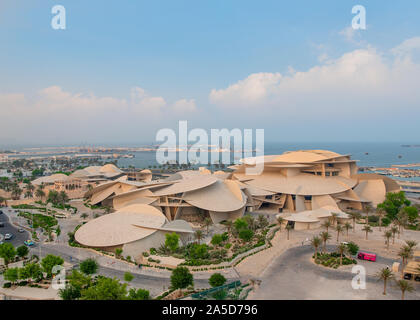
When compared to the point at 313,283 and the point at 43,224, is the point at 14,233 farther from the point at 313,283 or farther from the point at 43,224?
the point at 313,283

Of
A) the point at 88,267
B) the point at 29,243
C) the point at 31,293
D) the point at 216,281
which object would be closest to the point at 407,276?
the point at 216,281

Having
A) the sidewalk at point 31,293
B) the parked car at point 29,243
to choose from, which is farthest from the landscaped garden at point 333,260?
the parked car at point 29,243

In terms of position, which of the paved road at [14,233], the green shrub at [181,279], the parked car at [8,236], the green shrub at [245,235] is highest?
the green shrub at [181,279]

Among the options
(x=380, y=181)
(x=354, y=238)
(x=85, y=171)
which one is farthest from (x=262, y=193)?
(x=85, y=171)

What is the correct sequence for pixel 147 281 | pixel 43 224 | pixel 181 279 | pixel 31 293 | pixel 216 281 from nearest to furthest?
pixel 181 279, pixel 216 281, pixel 31 293, pixel 147 281, pixel 43 224

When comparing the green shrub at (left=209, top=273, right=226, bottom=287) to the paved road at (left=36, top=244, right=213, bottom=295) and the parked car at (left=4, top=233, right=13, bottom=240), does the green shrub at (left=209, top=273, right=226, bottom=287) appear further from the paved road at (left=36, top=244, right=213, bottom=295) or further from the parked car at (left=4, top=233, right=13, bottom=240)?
the parked car at (left=4, top=233, right=13, bottom=240)

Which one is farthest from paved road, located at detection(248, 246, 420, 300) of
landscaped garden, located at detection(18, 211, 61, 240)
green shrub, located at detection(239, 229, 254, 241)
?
landscaped garden, located at detection(18, 211, 61, 240)

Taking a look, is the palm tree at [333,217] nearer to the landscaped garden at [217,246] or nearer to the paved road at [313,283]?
the landscaped garden at [217,246]
